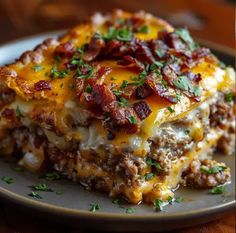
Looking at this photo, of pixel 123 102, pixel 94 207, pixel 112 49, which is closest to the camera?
pixel 94 207

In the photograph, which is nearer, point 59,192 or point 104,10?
point 59,192

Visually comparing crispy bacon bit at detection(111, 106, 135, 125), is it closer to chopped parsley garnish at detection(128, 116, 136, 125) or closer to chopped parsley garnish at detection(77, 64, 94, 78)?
chopped parsley garnish at detection(128, 116, 136, 125)

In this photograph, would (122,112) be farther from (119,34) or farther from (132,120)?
(119,34)

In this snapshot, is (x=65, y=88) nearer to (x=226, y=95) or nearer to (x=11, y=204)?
(x=11, y=204)

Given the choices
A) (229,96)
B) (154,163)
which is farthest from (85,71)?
(229,96)

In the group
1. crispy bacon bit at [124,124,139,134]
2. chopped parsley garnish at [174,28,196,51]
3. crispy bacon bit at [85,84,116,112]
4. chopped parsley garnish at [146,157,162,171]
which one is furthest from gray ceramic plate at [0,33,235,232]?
chopped parsley garnish at [174,28,196,51]
